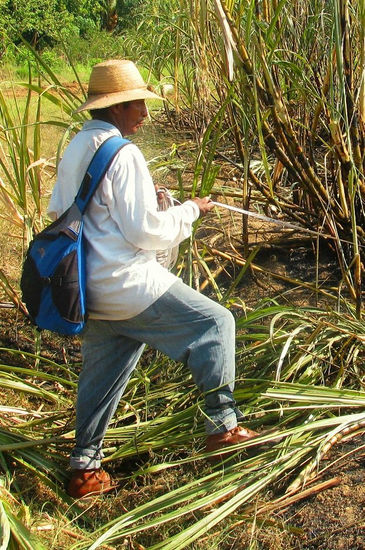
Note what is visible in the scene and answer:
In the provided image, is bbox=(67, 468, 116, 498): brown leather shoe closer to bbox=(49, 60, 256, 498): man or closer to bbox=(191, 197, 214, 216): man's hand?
bbox=(49, 60, 256, 498): man

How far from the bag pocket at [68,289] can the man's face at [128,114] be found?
1.42 ft

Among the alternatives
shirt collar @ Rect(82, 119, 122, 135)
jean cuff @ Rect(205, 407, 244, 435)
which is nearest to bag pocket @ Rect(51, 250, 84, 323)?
shirt collar @ Rect(82, 119, 122, 135)

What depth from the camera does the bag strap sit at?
222cm

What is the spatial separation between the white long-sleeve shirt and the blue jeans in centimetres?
7

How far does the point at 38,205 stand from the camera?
3.45m

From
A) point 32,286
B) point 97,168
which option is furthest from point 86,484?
point 97,168

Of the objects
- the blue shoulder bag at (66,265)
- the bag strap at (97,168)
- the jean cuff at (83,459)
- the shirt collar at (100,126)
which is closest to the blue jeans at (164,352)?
the jean cuff at (83,459)

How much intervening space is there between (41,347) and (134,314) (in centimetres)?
143

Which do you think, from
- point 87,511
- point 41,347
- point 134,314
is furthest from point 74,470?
point 41,347

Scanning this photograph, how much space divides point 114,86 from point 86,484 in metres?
1.27

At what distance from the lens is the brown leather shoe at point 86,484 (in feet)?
8.50

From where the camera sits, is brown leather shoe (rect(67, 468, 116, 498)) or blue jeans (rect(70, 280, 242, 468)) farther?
brown leather shoe (rect(67, 468, 116, 498))

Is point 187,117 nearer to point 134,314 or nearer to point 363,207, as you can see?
point 363,207

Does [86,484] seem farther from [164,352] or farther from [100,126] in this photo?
[100,126]
